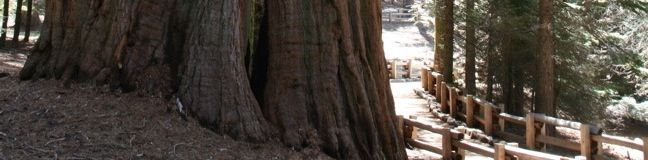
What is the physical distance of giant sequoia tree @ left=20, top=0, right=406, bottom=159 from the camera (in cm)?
609

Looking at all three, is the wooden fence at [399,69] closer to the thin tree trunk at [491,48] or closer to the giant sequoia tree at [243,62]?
the thin tree trunk at [491,48]

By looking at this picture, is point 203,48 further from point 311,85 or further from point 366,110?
point 366,110

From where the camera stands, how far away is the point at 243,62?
6438mm

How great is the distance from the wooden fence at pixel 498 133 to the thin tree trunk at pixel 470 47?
926mm

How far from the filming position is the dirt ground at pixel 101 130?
5113 millimetres

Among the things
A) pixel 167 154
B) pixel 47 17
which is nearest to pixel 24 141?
pixel 167 154

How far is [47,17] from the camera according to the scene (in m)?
7.18

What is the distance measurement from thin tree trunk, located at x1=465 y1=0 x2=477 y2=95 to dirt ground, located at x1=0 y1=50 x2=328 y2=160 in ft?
47.4

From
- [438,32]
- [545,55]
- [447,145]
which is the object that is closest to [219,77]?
[447,145]

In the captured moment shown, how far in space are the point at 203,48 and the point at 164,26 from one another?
547 mm

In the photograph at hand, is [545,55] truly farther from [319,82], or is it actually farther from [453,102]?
[319,82]

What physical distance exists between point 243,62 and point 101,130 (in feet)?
4.99

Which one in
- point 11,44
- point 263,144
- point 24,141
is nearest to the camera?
point 24,141

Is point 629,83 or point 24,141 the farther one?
point 629,83
